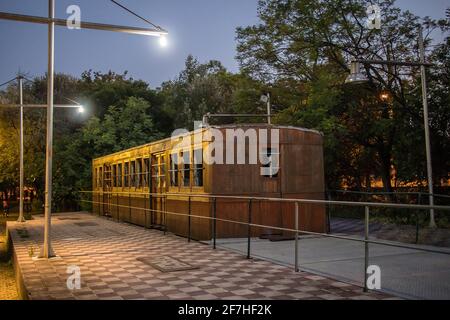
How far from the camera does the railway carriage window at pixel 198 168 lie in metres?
11.9

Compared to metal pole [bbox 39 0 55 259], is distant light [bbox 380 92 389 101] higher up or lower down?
higher up

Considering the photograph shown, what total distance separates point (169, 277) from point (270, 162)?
5.42m

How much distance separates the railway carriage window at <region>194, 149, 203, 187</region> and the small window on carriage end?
1492 millimetres

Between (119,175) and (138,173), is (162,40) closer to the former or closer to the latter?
(138,173)

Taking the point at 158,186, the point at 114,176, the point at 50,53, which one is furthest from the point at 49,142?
the point at 114,176

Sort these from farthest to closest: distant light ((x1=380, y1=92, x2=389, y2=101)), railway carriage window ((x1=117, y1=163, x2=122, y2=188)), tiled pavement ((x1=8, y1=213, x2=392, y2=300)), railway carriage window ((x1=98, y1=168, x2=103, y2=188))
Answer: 1. railway carriage window ((x1=98, y1=168, x2=103, y2=188))
2. distant light ((x1=380, y1=92, x2=389, y2=101))
3. railway carriage window ((x1=117, y1=163, x2=122, y2=188))
4. tiled pavement ((x1=8, y1=213, x2=392, y2=300))

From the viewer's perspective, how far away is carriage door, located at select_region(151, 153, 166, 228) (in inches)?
560

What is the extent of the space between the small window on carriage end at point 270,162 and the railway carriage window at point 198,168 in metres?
1.49

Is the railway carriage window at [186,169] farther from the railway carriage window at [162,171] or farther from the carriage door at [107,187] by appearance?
the carriage door at [107,187]

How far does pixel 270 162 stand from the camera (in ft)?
38.8

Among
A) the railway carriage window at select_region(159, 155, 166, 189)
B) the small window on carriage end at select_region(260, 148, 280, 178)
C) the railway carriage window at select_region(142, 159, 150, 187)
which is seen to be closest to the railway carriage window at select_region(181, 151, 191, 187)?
the railway carriage window at select_region(159, 155, 166, 189)

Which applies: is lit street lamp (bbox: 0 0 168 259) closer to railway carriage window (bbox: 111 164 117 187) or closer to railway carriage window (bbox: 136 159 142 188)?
railway carriage window (bbox: 136 159 142 188)
